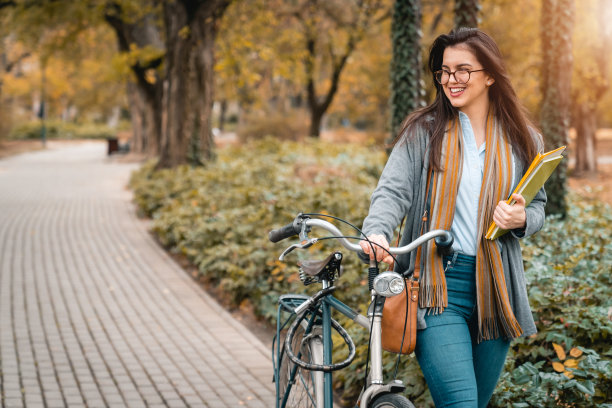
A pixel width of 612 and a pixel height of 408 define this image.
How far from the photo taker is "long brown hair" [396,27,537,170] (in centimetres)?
278

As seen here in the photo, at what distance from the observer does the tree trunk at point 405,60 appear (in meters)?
9.71

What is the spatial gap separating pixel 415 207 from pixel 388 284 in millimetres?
Answer: 369

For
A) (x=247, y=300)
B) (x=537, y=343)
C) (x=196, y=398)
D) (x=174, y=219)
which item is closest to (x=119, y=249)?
(x=174, y=219)

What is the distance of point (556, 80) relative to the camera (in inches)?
353

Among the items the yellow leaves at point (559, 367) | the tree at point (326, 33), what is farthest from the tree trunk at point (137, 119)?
the yellow leaves at point (559, 367)

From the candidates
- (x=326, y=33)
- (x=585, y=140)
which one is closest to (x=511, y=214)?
(x=326, y=33)

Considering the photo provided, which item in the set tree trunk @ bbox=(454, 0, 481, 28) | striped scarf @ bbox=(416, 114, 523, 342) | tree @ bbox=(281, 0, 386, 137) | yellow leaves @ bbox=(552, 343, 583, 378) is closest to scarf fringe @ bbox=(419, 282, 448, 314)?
striped scarf @ bbox=(416, 114, 523, 342)

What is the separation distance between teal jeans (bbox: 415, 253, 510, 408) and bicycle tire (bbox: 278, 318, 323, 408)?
477 mm

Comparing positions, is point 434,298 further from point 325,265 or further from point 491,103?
point 491,103

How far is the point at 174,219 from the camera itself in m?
10.7

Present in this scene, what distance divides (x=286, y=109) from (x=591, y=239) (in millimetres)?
42418

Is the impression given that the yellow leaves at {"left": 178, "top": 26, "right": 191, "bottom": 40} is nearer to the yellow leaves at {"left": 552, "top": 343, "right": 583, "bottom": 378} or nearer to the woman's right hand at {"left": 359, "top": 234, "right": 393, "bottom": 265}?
the yellow leaves at {"left": 552, "top": 343, "right": 583, "bottom": 378}

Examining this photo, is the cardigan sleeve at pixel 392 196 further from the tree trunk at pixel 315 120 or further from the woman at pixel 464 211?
the tree trunk at pixel 315 120

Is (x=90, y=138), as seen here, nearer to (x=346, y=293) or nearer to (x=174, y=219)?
(x=174, y=219)
